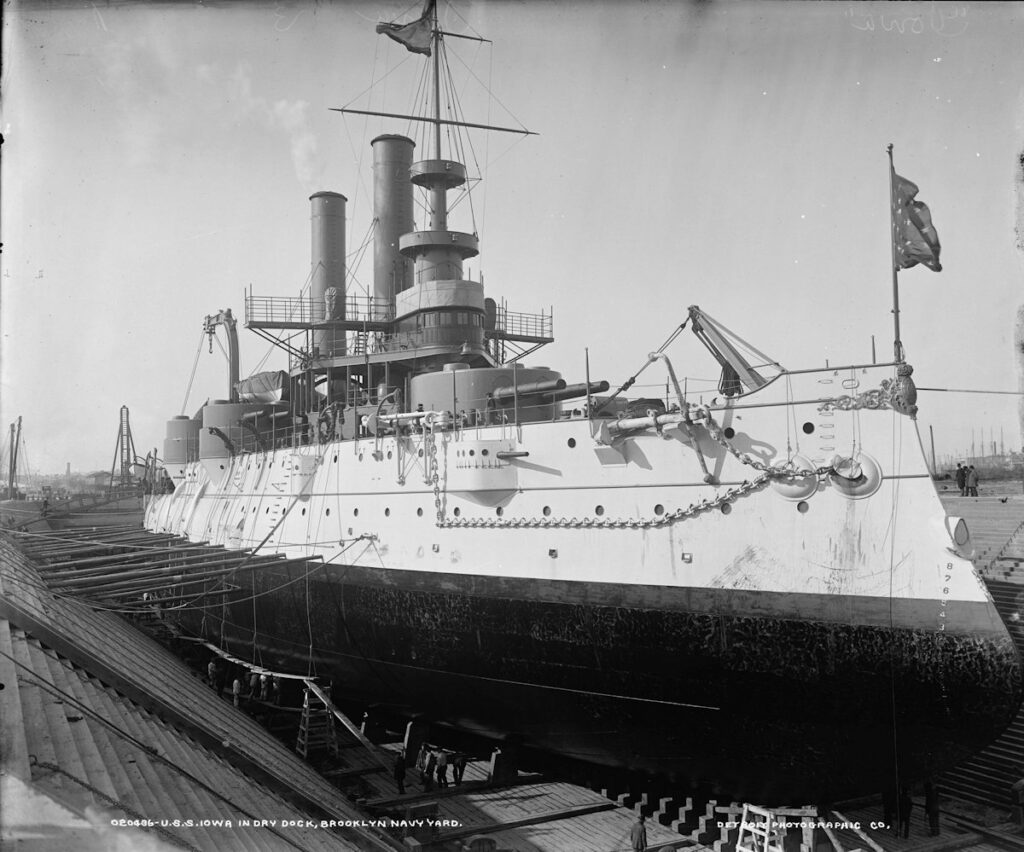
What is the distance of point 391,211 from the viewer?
80.9 ft

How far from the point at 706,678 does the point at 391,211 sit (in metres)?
19.0

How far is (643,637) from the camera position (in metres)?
11.5

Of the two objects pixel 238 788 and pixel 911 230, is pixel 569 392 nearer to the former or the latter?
pixel 911 230

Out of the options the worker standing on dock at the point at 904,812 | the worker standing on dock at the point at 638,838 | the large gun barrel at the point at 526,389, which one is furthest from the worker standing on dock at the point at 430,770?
the worker standing on dock at the point at 904,812

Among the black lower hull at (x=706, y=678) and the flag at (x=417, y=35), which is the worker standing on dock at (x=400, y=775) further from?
the flag at (x=417, y=35)

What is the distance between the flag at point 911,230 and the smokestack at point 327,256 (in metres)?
17.4

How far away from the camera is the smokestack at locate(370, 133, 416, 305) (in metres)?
24.0

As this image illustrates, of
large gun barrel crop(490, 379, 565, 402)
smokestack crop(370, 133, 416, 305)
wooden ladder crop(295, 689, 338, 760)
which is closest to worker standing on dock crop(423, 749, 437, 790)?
wooden ladder crop(295, 689, 338, 760)

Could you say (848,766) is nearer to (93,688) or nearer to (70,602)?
(93,688)

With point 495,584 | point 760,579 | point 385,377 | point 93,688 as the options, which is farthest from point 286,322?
point 760,579

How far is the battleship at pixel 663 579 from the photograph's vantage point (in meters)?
10.1

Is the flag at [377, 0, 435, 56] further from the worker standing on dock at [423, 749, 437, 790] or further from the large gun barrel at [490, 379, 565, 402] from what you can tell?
the worker standing on dock at [423, 749, 437, 790]

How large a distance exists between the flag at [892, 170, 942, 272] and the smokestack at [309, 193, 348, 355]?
1742 cm

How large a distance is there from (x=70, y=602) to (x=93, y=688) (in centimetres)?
793
